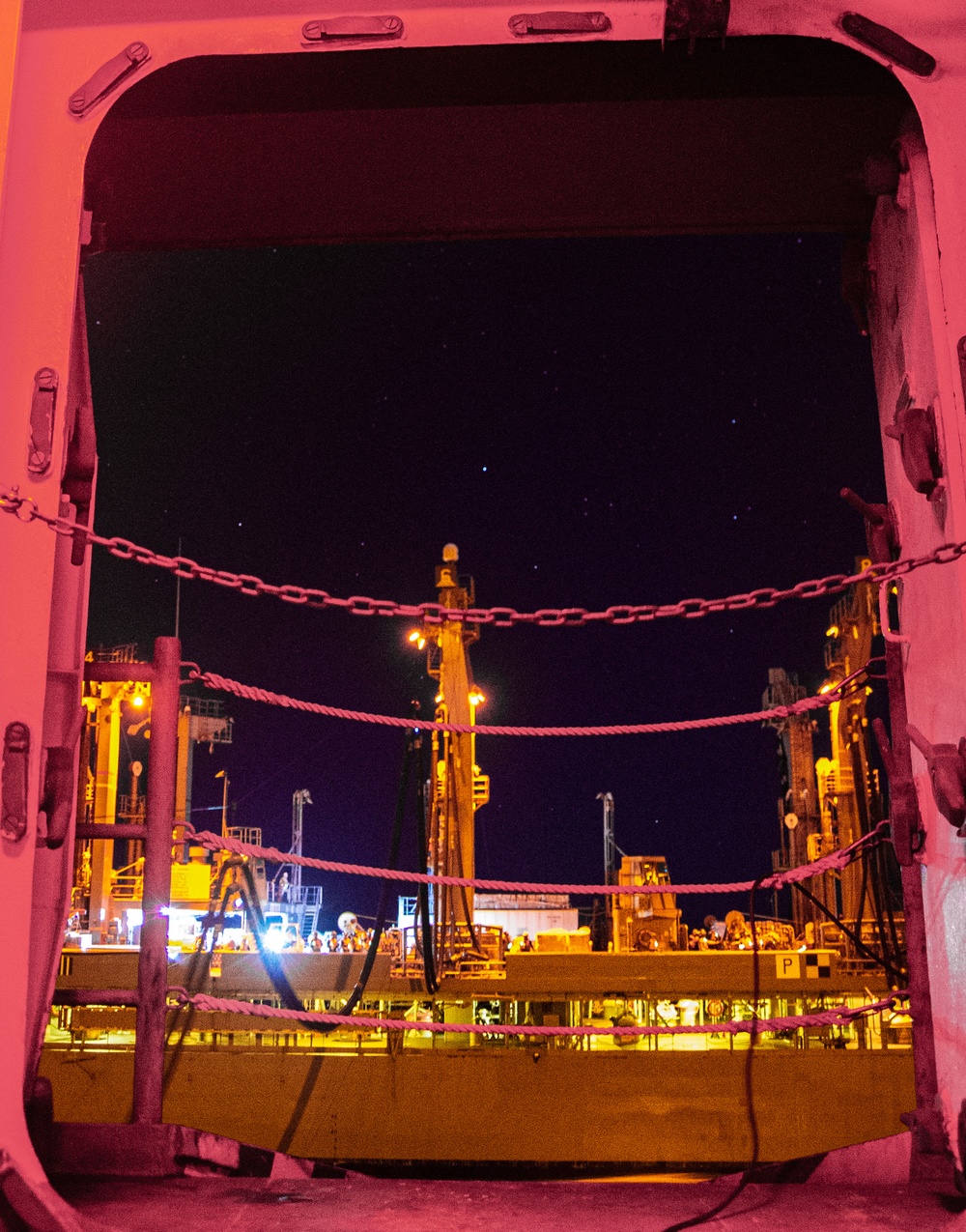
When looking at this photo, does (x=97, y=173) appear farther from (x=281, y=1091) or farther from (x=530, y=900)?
(x=530, y=900)

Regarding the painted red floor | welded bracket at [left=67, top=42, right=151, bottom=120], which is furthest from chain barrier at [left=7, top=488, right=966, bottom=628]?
the painted red floor

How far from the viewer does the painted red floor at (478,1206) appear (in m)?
2.13

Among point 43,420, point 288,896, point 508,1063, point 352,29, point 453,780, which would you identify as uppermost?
point 352,29

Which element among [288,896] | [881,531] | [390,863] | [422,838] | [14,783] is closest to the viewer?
[14,783]

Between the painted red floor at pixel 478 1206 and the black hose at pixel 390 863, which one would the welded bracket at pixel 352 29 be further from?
the black hose at pixel 390 863

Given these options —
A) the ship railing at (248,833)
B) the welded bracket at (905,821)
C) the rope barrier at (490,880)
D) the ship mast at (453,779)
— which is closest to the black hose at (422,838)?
the rope barrier at (490,880)

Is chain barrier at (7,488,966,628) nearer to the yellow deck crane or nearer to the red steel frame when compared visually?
the red steel frame

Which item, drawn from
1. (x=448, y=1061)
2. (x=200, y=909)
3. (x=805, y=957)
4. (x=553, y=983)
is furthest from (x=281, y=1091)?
(x=200, y=909)

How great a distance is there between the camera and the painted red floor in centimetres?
213

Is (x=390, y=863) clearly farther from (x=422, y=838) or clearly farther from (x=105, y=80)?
(x=105, y=80)

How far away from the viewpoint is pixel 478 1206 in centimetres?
232

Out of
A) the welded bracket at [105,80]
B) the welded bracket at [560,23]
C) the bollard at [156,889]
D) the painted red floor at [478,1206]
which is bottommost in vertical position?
the painted red floor at [478,1206]

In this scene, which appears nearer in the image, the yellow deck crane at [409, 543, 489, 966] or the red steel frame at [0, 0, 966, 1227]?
the red steel frame at [0, 0, 966, 1227]

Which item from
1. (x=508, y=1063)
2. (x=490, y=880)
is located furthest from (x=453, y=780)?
(x=490, y=880)
